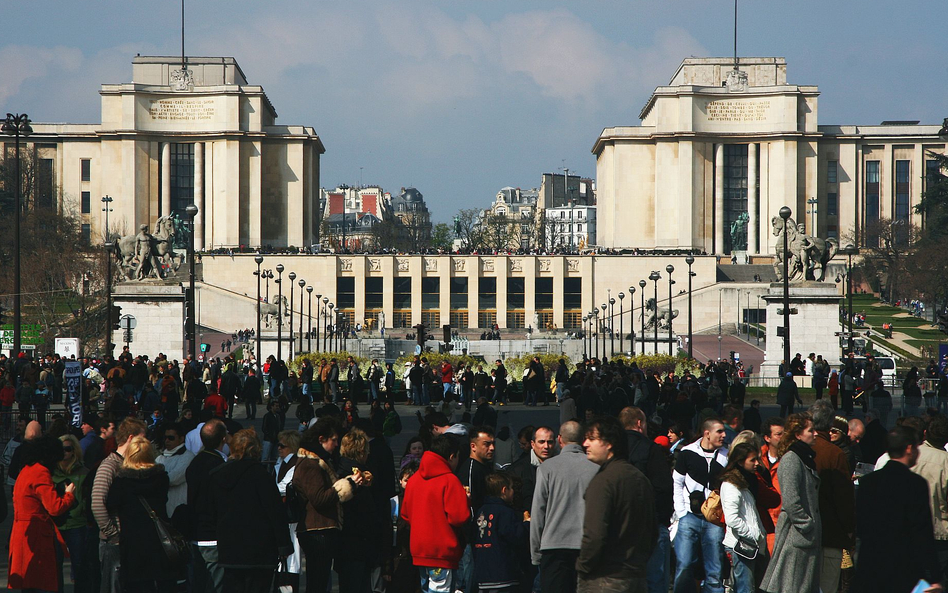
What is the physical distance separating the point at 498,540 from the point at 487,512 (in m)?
0.22

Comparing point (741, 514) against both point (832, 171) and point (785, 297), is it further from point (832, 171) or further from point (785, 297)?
point (832, 171)

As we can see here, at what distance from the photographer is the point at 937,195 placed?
270 ft

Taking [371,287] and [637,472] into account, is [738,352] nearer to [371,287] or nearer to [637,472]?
[371,287]

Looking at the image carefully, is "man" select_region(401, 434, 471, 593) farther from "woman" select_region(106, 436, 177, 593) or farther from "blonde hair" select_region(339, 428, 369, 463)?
"woman" select_region(106, 436, 177, 593)

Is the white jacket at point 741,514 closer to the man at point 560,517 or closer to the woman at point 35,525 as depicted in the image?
the man at point 560,517

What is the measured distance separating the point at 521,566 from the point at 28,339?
3829 centimetres

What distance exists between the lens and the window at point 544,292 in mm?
92125

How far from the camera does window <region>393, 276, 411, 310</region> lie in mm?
91688

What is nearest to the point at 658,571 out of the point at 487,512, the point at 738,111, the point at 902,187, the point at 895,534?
the point at 487,512

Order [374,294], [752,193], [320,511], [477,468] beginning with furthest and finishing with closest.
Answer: [752,193]
[374,294]
[477,468]
[320,511]

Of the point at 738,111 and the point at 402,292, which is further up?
the point at 738,111

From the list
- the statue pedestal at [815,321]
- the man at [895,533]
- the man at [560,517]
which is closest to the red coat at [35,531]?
the man at [560,517]

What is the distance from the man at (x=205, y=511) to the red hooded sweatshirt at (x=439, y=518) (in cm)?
155

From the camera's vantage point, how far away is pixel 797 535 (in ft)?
29.1
